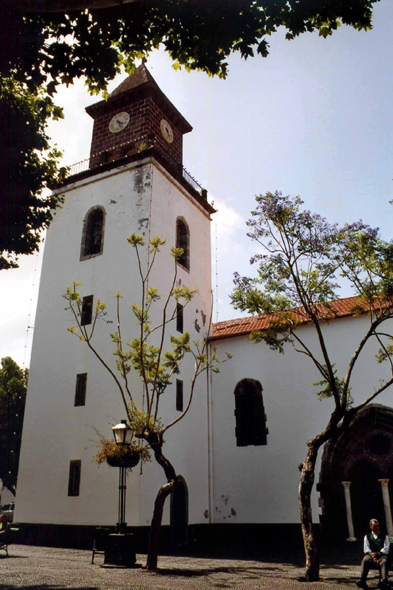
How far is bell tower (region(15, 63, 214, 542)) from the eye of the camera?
1527cm

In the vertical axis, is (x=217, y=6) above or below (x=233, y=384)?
above

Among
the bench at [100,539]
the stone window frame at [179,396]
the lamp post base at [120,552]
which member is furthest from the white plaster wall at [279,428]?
the lamp post base at [120,552]

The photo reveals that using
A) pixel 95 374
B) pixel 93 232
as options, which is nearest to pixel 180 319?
pixel 95 374

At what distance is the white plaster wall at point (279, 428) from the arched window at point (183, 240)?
456cm

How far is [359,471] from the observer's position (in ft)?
48.2

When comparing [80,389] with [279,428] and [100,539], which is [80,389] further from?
[279,428]

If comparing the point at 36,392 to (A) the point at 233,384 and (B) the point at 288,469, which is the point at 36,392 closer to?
(A) the point at 233,384

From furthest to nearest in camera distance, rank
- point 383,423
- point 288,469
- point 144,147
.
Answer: point 144,147, point 288,469, point 383,423

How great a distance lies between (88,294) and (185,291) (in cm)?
619

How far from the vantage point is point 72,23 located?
→ 6.22 metres

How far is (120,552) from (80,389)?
7106mm

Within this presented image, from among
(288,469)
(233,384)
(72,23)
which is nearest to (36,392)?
(233,384)

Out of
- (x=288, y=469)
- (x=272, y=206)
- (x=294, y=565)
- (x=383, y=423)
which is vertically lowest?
(x=294, y=565)

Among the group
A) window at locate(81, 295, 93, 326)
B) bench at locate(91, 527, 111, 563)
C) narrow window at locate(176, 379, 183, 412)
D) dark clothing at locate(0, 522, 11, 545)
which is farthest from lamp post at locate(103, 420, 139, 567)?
window at locate(81, 295, 93, 326)
